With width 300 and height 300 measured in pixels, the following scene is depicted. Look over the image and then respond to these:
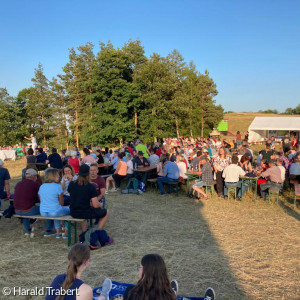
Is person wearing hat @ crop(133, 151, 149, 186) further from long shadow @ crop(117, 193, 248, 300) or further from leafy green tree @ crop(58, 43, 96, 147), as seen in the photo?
leafy green tree @ crop(58, 43, 96, 147)

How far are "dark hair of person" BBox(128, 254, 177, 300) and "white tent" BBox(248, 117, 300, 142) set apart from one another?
1160 inches

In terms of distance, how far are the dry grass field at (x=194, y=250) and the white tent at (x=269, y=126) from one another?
22891mm

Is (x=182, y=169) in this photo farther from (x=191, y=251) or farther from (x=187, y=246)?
(x=191, y=251)

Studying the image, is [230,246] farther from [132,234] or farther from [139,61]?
[139,61]

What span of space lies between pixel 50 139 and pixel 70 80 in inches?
329

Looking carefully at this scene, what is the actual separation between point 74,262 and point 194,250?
3097mm

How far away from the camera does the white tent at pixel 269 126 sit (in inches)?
1139

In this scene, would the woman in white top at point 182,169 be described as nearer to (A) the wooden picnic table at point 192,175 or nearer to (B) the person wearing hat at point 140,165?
(A) the wooden picnic table at point 192,175

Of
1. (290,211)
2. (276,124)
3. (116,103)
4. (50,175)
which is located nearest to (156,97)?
(116,103)

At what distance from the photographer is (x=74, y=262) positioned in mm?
2596

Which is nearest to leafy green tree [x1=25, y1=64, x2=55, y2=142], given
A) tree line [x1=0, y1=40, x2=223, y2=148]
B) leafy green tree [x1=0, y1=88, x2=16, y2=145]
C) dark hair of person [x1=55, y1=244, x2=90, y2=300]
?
tree line [x1=0, y1=40, x2=223, y2=148]

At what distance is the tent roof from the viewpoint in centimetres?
2886

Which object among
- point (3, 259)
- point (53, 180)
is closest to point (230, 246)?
point (53, 180)

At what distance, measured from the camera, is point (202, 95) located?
38.0m
